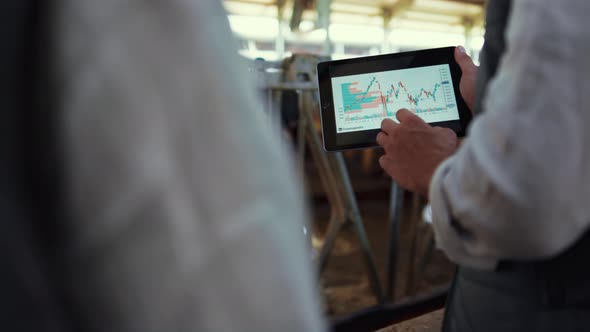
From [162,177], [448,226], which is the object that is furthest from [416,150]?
[162,177]

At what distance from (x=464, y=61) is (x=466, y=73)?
3cm

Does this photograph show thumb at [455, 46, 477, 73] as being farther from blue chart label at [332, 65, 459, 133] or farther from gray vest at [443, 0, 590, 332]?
gray vest at [443, 0, 590, 332]

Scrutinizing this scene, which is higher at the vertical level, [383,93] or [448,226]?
[383,93]

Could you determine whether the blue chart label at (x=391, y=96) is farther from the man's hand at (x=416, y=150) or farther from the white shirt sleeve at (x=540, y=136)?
the white shirt sleeve at (x=540, y=136)

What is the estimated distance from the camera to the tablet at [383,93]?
711 mm

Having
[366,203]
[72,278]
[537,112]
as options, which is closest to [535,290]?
[537,112]

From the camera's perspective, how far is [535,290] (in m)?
0.38

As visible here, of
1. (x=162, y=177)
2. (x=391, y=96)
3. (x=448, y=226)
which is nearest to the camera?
(x=162, y=177)

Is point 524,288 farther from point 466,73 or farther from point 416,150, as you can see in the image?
point 466,73

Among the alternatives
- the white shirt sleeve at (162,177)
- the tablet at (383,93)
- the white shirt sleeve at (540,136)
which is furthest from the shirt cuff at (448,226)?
the tablet at (383,93)

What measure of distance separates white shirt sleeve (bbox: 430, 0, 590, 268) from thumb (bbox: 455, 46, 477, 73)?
406mm

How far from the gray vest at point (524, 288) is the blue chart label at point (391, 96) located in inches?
12.5

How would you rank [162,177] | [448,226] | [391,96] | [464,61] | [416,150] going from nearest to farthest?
[162,177], [448,226], [416,150], [464,61], [391,96]

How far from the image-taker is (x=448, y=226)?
13.0 inches
